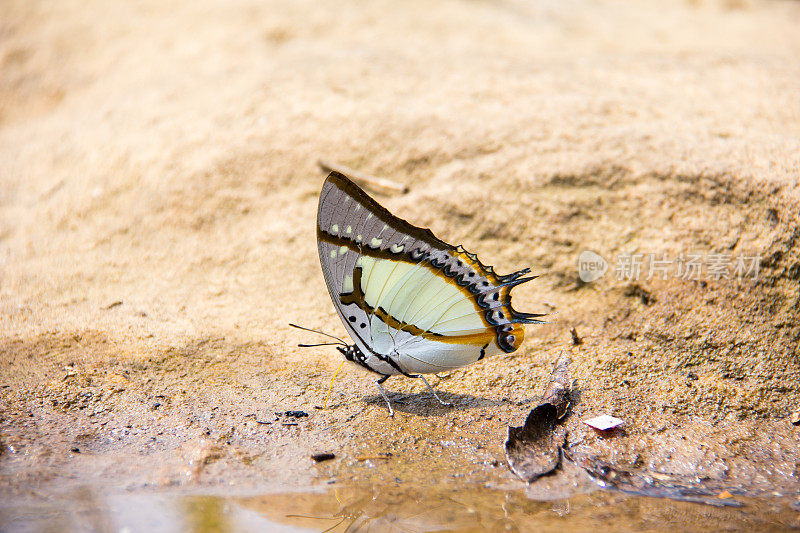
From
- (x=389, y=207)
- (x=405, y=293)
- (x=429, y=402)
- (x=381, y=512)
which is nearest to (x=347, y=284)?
(x=405, y=293)

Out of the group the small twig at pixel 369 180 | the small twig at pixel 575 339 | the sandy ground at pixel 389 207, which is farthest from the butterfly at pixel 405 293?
the small twig at pixel 369 180

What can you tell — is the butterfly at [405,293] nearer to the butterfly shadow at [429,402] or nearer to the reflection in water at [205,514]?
the butterfly shadow at [429,402]

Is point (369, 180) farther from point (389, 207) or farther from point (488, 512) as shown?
point (488, 512)

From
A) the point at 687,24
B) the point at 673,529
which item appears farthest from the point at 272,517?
the point at 687,24

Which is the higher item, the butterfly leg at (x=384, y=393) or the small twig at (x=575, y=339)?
the small twig at (x=575, y=339)

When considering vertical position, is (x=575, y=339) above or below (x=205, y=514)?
above

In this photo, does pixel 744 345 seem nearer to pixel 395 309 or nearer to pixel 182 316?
pixel 395 309
